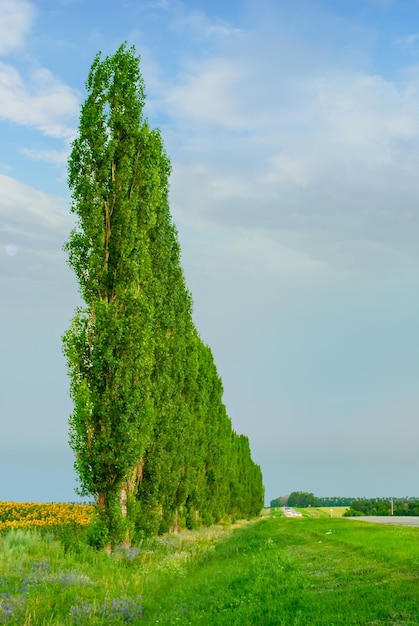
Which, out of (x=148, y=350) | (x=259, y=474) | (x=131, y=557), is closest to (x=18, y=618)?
(x=131, y=557)

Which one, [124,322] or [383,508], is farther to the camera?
[383,508]

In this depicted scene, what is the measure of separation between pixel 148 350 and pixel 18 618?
1286cm

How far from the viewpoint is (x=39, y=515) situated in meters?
33.8

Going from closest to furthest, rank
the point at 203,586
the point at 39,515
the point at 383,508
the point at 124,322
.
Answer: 1. the point at 203,586
2. the point at 124,322
3. the point at 39,515
4. the point at 383,508

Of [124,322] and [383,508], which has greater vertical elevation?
[124,322]

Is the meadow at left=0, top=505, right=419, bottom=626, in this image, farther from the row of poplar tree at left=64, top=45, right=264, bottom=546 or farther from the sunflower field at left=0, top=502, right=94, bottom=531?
the sunflower field at left=0, top=502, right=94, bottom=531

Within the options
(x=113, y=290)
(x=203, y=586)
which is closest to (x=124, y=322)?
(x=113, y=290)

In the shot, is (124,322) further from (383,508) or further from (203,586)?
(383,508)

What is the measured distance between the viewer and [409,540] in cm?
2306

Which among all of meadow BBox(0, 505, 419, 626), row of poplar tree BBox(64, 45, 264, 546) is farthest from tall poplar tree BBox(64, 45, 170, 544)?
meadow BBox(0, 505, 419, 626)

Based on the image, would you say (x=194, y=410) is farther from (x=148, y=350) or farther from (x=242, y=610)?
(x=242, y=610)

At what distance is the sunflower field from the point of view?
30125 mm

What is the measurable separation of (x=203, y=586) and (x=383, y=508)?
236ft

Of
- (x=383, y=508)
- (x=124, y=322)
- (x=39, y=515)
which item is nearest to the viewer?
(x=124, y=322)
